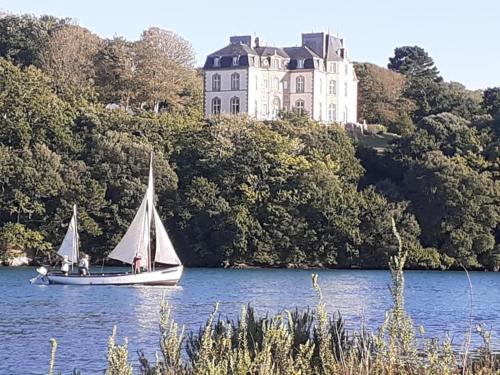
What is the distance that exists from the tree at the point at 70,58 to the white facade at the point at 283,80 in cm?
1176

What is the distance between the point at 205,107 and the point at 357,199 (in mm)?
33750

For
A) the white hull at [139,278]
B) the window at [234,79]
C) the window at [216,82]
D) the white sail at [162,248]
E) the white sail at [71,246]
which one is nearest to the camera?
the white hull at [139,278]

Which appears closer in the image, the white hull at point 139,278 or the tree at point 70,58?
the white hull at point 139,278

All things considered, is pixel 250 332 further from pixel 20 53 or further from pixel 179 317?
pixel 20 53

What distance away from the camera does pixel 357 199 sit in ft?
245

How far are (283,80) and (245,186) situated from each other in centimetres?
3560

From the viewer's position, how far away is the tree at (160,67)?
96062 millimetres

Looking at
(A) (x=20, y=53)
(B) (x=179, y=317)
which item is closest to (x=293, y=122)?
(A) (x=20, y=53)

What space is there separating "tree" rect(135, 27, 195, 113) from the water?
31.4 m

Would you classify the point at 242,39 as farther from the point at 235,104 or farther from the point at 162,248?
the point at 162,248

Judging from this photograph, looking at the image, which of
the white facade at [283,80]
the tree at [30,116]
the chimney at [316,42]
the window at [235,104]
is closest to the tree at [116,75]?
the white facade at [283,80]

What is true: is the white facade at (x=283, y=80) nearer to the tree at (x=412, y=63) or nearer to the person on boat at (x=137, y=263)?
the tree at (x=412, y=63)

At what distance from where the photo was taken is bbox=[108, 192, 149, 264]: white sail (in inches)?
2128

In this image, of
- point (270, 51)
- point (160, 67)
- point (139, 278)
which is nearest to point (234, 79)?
point (270, 51)
